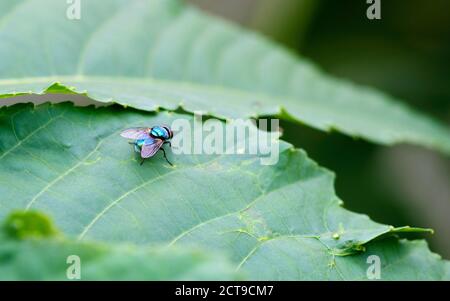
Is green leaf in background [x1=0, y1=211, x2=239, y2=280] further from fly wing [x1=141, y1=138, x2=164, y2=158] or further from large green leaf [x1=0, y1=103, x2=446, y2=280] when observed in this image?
fly wing [x1=141, y1=138, x2=164, y2=158]

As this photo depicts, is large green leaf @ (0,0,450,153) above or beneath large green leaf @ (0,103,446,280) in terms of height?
above

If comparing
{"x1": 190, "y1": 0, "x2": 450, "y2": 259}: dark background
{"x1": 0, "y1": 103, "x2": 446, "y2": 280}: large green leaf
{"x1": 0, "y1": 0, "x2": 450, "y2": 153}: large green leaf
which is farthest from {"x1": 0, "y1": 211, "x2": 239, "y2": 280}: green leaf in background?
{"x1": 190, "y1": 0, "x2": 450, "y2": 259}: dark background

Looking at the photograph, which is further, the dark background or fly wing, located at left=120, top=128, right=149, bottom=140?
the dark background

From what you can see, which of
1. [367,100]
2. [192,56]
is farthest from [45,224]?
[367,100]

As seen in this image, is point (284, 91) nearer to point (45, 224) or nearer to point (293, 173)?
point (293, 173)

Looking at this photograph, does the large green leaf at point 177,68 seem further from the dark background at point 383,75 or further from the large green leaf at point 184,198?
the dark background at point 383,75

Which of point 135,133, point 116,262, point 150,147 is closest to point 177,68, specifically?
point 135,133
